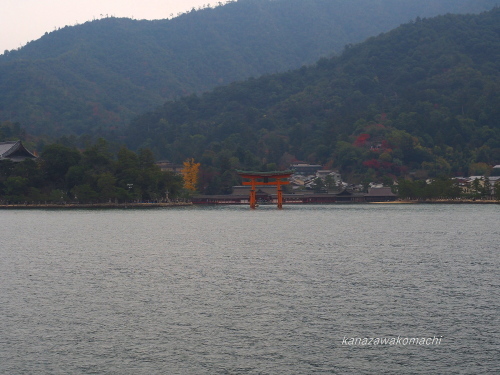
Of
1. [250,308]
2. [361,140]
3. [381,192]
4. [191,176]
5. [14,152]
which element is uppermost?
[361,140]

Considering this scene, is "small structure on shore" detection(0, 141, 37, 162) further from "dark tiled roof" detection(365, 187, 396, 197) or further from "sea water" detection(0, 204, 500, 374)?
"sea water" detection(0, 204, 500, 374)

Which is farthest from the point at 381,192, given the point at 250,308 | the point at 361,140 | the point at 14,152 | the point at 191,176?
the point at 250,308

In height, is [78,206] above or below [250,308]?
above

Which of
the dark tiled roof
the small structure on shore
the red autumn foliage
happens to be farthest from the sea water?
the red autumn foliage

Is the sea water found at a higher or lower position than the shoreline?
lower

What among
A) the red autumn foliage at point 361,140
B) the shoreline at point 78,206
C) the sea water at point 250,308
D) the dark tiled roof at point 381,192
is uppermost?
the red autumn foliage at point 361,140

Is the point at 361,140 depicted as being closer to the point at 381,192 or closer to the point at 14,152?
the point at 381,192

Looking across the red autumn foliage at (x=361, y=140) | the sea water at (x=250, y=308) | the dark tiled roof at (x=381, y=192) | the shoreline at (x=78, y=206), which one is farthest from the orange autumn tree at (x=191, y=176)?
the sea water at (x=250, y=308)

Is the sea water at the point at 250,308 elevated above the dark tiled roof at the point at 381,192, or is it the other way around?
the dark tiled roof at the point at 381,192

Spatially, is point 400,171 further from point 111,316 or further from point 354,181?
point 111,316

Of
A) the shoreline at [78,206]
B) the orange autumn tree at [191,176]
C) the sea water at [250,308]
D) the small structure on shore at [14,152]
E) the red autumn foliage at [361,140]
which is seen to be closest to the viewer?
the sea water at [250,308]

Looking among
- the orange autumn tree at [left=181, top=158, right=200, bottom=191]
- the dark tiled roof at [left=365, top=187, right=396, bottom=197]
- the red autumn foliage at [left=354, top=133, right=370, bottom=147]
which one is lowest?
the dark tiled roof at [left=365, top=187, right=396, bottom=197]

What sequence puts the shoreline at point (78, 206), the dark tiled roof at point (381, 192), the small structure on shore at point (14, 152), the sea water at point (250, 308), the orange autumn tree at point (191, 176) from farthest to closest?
the orange autumn tree at point (191, 176)
the dark tiled roof at point (381, 192)
the small structure on shore at point (14, 152)
the shoreline at point (78, 206)
the sea water at point (250, 308)

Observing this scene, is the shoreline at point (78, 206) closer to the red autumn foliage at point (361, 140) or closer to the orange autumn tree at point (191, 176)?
the orange autumn tree at point (191, 176)
